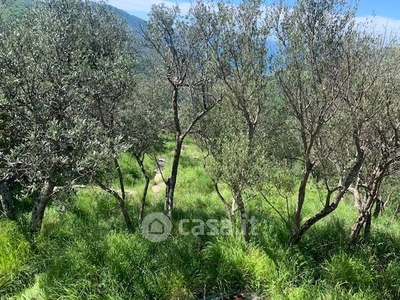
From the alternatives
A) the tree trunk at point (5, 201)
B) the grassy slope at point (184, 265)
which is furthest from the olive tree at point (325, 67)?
the tree trunk at point (5, 201)

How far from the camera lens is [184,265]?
9891 millimetres

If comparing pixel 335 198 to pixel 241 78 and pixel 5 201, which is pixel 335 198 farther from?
pixel 5 201

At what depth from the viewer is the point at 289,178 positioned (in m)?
11.5

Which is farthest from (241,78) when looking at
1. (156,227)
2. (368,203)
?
(156,227)

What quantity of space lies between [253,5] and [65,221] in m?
9.67

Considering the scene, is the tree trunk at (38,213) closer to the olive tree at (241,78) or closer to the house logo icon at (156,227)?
the house logo icon at (156,227)

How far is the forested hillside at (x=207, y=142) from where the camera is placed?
27.6 feet

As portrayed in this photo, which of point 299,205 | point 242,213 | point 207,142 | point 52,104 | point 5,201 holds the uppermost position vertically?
point 52,104

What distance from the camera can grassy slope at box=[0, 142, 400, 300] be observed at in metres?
8.88

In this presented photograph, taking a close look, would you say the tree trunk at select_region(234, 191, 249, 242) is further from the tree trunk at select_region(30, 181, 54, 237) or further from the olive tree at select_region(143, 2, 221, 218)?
the tree trunk at select_region(30, 181, 54, 237)

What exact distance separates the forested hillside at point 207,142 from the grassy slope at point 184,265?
0.04 metres

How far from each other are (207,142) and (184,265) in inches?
189

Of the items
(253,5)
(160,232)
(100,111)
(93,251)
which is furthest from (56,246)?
(253,5)

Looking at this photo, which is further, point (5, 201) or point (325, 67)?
point (5, 201)
